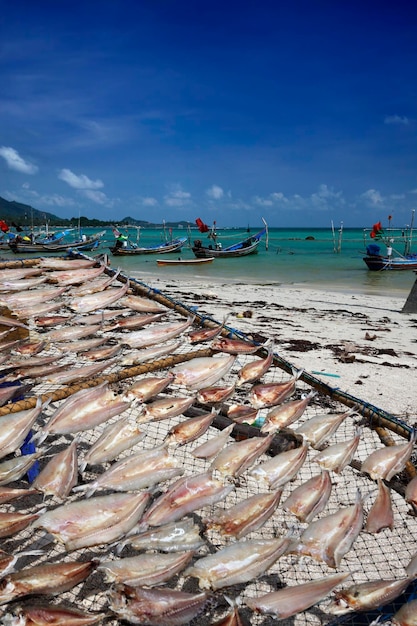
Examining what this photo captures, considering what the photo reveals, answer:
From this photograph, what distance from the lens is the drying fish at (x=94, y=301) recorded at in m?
5.46

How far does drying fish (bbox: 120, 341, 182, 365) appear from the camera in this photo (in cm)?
450

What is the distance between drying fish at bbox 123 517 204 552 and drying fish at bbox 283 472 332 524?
776 millimetres

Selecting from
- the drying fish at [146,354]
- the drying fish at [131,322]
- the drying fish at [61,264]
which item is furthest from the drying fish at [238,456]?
the drying fish at [61,264]

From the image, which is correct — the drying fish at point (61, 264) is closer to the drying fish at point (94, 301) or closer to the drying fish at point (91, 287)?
the drying fish at point (91, 287)

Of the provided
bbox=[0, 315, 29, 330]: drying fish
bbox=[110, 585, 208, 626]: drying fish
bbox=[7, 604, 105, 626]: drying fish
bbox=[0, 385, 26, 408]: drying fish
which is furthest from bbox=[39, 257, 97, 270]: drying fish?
bbox=[110, 585, 208, 626]: drying fish

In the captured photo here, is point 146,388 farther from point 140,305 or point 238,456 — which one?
point 140,305

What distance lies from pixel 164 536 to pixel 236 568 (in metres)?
0.51

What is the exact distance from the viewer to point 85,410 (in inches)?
138

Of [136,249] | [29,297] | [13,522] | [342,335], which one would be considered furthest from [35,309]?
[136,249]

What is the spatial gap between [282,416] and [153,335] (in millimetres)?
1837

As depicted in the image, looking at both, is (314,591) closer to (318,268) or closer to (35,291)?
(35,291)

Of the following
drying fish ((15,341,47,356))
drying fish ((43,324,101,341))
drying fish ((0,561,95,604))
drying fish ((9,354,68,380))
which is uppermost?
drying fish ((43,324,101,341))

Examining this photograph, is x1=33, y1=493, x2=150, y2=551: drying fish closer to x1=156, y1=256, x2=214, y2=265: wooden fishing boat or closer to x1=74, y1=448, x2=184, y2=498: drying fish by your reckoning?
x1=74, y1=448, x2=184, y2=498: drying fish

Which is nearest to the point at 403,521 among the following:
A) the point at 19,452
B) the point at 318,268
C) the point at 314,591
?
the point at 314,591
